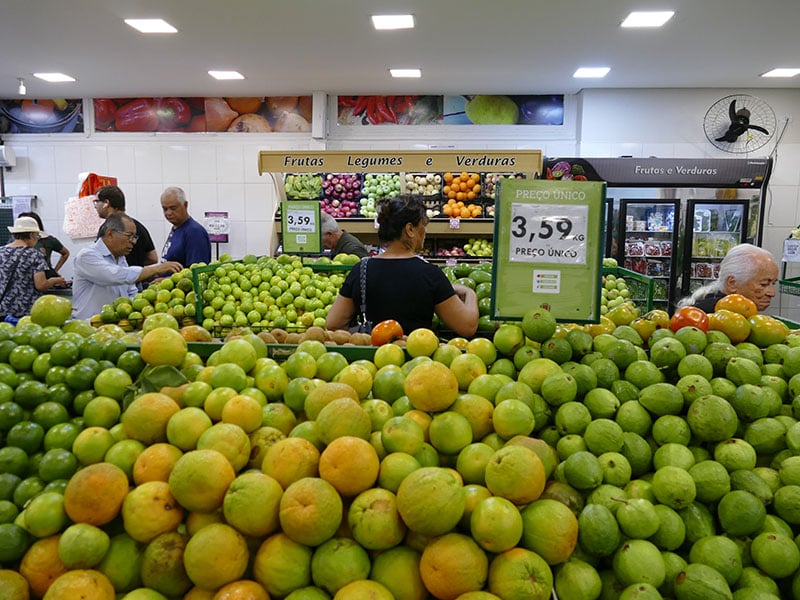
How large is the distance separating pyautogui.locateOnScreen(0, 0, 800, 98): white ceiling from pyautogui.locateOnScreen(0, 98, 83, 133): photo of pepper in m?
0.76

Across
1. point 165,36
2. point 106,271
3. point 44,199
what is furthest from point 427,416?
point 44,199

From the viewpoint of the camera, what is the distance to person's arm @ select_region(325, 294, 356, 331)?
9.83ft

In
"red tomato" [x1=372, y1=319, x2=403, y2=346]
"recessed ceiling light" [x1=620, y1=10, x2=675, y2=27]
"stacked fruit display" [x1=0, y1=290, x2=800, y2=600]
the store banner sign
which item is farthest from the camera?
the store banner sign

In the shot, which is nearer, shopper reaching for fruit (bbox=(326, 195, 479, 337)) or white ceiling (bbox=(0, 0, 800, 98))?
shopper reaching for fruit (bbox=(326, 195, 479, 337))

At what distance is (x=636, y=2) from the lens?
5.19 meters

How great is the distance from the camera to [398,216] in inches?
114

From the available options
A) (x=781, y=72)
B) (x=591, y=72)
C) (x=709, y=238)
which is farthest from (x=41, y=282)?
(x=781, y=72)

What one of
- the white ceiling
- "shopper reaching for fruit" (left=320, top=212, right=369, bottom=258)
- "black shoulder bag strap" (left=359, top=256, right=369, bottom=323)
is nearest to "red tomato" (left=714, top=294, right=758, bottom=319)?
"black shoulder bag strap" (left=359, top=256, right=369, bottom=323)

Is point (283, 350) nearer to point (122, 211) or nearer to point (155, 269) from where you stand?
point (155, 269)

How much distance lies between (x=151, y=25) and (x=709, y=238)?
7487mm

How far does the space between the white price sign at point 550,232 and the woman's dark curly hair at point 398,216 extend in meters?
1.05

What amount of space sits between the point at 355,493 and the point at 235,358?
0.66 m

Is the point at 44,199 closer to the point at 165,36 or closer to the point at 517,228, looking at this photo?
the point at 165,36

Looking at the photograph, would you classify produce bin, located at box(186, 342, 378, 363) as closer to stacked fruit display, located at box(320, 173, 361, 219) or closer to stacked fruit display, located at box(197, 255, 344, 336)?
stacked fruit display, located at box(197, 255, 344, 336)
